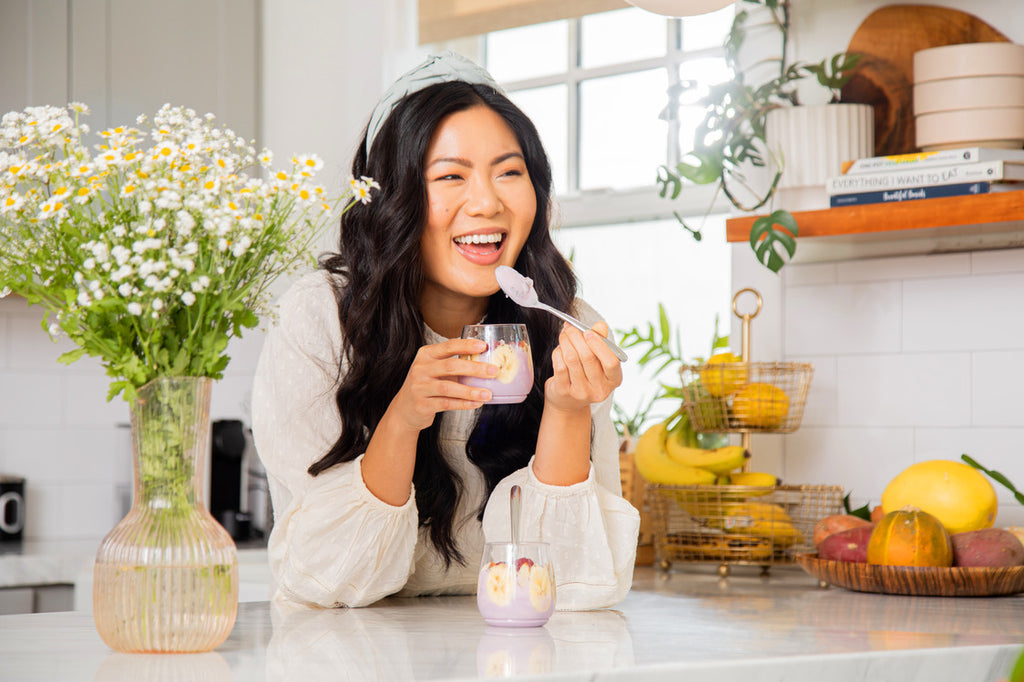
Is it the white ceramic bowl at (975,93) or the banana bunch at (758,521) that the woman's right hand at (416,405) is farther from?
the white ceramic bowl at (975,93)

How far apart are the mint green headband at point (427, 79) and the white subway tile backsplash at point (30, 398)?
1.82 meters

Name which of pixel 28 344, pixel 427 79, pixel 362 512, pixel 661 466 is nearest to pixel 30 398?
pixel 28 344

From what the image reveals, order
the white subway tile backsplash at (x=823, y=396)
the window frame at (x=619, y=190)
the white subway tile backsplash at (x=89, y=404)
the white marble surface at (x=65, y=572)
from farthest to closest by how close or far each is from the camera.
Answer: the white subway tile backsplash at (x=89, y=404), the window frame at (x=619, y=190), the white marble surface at (x=65, y=572), the white subway tile backsplash at (x=823, y=396)

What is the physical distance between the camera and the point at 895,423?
2.33m

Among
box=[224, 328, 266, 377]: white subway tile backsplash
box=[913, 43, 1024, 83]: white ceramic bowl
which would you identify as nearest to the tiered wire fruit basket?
box=[913, 43, 1024, 83]: white ceramic bowl

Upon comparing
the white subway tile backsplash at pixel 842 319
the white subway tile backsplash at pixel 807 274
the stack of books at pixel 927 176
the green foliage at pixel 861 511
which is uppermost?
the stack of books at pixel 927 176

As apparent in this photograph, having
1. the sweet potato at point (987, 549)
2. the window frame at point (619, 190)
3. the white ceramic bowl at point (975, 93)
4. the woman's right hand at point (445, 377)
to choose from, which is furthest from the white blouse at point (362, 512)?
the window frame at point (619, 190)

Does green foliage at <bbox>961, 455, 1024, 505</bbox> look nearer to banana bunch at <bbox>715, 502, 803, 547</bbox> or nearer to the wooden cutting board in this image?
banana bunch at <bbox>715, 502, 803, 547</bbox>

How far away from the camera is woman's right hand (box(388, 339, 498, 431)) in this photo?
1.35m

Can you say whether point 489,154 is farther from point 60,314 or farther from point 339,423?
point 60,314

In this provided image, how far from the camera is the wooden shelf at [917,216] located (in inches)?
76.5

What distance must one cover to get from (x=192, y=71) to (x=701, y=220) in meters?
1.49

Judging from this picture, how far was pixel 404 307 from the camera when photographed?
5.65ft

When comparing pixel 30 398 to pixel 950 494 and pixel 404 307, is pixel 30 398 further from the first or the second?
pixel 950 494
